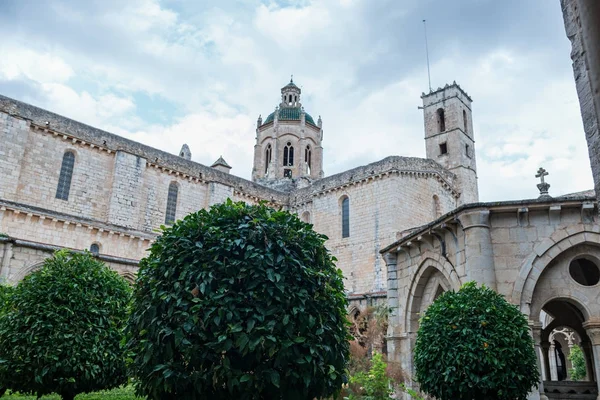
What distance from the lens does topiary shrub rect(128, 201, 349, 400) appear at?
15.4 ft

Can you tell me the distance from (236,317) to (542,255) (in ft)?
20.0

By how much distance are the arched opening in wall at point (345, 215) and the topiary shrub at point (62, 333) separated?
22.3 meters

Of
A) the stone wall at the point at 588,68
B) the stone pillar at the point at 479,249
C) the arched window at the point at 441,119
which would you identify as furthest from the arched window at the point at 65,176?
the stone wall at the point at 588,68

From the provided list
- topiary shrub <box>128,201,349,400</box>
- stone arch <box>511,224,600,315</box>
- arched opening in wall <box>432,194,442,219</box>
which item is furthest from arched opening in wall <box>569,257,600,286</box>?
arched opening in wall <box>432,194,442,219</box>

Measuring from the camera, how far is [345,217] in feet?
97.8

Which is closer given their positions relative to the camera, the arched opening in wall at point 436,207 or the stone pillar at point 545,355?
the stone pillar at point 545,355

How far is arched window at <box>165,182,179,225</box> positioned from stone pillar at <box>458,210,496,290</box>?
22.0 metres

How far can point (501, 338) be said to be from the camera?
6.79 metres

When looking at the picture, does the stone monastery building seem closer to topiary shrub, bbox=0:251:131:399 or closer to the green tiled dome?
the green tiled dome

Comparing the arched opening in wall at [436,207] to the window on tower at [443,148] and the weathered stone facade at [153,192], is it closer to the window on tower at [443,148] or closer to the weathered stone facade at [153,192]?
the weathered stone facade at [153,192]

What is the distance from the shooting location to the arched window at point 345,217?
96.4 ft

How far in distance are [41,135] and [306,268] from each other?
22.6 metres

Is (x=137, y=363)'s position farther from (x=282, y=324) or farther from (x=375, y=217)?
(x=375, y=217)

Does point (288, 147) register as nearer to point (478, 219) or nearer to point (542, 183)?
point (542, 183)
